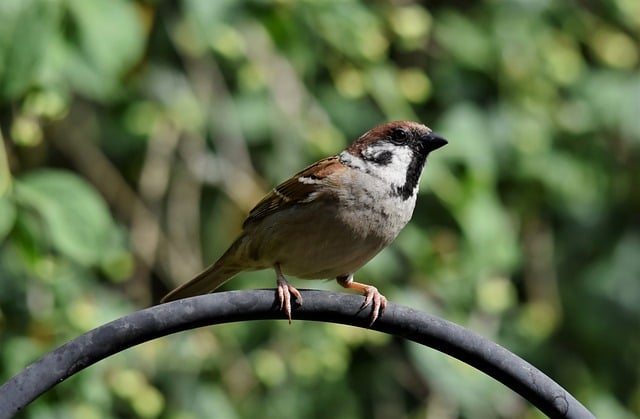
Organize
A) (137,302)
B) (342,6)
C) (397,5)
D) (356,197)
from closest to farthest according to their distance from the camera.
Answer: (356,197) → (342,6) → (137,302) → (397,5)

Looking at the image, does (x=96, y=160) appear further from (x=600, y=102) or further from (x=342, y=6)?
(x=600, y=102)

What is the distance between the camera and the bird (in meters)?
2.69

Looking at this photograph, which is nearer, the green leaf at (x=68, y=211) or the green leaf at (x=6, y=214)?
the green leaf at (x=6, y=214)

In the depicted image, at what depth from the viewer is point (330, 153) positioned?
135 inches

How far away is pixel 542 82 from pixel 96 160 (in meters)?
1.54

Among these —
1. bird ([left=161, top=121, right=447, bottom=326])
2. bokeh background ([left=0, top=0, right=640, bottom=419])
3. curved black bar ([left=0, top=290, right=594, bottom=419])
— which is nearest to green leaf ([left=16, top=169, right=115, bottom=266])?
bokeh background ([left=0, top=0, right=640, bottom=419])

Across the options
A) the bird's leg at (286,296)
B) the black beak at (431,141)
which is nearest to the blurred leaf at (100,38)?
the black beak at (431,141)

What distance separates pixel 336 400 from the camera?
367 cm

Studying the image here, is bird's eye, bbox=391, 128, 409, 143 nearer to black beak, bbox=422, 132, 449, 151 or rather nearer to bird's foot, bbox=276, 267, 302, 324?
black beak, bbox=422, 132, 449, 151

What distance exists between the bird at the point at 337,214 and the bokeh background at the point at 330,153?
365mm

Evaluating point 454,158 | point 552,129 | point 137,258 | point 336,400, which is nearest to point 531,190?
point 552,129

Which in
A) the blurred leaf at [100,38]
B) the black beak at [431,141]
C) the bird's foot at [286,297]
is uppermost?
the blurred leaf at [100,38]

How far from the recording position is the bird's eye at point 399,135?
113 inches

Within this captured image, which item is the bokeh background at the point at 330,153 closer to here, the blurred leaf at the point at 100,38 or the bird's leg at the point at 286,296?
the blurred leaf at the point at 100,38
